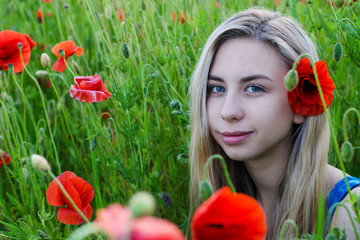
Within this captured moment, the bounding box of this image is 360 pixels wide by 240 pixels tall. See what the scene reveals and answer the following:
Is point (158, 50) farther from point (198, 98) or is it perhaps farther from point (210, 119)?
point (210, 119)

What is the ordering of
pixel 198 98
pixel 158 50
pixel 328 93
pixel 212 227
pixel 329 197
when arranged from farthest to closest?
pixel 158 50, pixel 198 98, pixel 329 197, pixel 328 93, pixel 212 227

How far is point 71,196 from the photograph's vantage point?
1.28m

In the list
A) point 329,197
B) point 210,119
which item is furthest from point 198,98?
point 329,197

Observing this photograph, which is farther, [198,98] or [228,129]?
[198,98]

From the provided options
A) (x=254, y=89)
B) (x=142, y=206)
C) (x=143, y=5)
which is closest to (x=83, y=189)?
(x=254, y=89)

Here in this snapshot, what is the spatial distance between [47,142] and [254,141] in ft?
2.97

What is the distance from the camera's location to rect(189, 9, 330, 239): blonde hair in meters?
1.44

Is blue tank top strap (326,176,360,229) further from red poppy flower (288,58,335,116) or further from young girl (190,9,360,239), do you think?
red poppy flower (288,58,335,116)

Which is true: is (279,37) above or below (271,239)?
above

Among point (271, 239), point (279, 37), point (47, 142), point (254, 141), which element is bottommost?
point (271, 239)

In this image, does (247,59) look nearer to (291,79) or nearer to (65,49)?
(291,79)

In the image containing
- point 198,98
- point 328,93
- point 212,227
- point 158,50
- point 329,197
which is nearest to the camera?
point 212,227

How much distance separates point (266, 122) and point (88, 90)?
1.69 ft

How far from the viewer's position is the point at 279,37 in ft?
4.77
